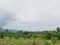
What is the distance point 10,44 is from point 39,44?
5.53ft

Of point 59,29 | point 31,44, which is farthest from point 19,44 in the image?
point 59,29

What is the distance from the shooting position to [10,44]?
1060cm

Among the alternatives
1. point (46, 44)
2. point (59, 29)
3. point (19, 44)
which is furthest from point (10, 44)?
point (59, 29)

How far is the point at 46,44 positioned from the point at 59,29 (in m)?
40.6

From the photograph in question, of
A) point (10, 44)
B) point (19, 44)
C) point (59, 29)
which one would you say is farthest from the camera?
point (59, 29)

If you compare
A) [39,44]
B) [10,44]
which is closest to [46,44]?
[39,44]

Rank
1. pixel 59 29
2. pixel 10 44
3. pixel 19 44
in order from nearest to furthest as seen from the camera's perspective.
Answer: pixel 19 44
pixel 10 44
pixel 59 29

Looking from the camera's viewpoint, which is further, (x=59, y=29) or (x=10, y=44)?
(x=59, y=29)

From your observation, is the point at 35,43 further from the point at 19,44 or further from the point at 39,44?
the point at 19,44

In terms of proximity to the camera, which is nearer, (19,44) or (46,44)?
(46,44)

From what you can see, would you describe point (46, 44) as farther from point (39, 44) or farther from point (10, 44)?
point (10, 44)

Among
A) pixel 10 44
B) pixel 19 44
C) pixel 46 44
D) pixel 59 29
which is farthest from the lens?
pixel 59 29

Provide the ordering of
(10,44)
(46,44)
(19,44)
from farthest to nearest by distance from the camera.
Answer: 1. (10,44)
2. (19,44)
3. (46,44)

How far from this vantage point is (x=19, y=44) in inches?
376
